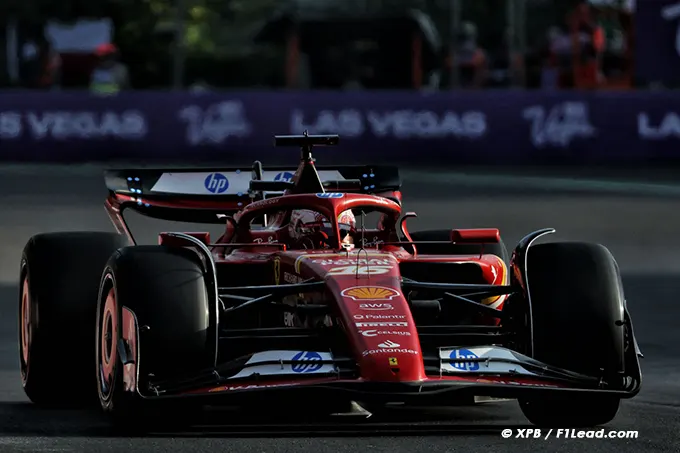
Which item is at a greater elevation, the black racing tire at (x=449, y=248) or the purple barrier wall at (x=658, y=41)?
the purple barrier wall at (x=658, y=41)

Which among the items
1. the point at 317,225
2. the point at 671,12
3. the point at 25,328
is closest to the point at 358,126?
the point at 671,12

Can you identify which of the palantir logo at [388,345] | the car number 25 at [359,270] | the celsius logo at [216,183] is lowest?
the palantir logo at [388,345]

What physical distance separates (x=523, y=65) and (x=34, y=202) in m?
22.9

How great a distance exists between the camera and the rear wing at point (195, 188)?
37.2 ft

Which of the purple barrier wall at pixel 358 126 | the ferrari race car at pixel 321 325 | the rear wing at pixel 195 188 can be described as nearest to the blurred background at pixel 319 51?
the purple barrier wall at pixel 358 126

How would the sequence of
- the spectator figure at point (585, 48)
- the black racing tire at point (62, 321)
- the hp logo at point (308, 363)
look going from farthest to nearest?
the spectator figure at point (585, 48) → the black racing tire at point (62, 321) → the hp logo at point (308, 363)

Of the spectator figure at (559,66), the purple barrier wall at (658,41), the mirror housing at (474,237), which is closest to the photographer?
the mirror housing at (474,237)

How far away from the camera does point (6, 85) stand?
44.2 meters

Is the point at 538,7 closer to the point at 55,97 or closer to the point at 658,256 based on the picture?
the point at 55,97

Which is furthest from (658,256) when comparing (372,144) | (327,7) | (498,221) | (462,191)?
(327,7)

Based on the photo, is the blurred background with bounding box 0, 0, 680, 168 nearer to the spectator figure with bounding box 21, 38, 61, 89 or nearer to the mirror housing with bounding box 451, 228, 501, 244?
the spectator figure with bounding box 21, 38, 61, 89

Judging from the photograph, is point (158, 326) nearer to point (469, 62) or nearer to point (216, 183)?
point (216, 183)

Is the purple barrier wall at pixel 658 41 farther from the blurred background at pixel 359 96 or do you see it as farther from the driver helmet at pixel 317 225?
the driver helmet at pixel 317 225

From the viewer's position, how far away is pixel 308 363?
25.1 ft
